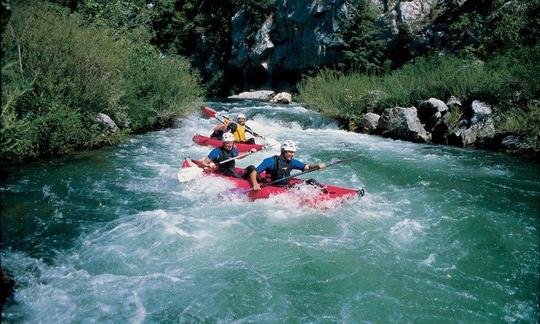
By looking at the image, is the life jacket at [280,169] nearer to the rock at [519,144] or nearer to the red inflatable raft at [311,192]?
the red inflatable raft at [311,192]

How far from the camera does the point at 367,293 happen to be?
4.70 meters

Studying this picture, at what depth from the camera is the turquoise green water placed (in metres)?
4.40

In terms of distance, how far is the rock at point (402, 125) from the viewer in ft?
41.4

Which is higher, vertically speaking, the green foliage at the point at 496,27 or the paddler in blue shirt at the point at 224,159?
the green foliage at the point at 496,27

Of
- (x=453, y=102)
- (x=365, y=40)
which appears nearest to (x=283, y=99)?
(x=365, y=40)

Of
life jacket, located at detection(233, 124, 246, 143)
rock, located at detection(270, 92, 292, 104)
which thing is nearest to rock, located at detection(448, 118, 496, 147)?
life jacket, located at detection(233, 124, 246, 143)

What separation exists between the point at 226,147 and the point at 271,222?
212cm

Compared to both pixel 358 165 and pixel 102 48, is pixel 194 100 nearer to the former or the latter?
pixel 102 48

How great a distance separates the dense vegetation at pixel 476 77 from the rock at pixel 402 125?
26.4 inches

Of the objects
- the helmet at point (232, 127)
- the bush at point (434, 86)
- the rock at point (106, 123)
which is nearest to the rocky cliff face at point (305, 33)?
the bush at point (434, 86)

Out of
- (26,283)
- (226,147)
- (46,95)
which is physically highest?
(46,95)

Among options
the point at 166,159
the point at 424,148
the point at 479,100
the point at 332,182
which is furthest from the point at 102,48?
the point at 479,100

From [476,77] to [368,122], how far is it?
3280 millimetres

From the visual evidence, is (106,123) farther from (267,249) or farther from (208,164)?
(267,249)
